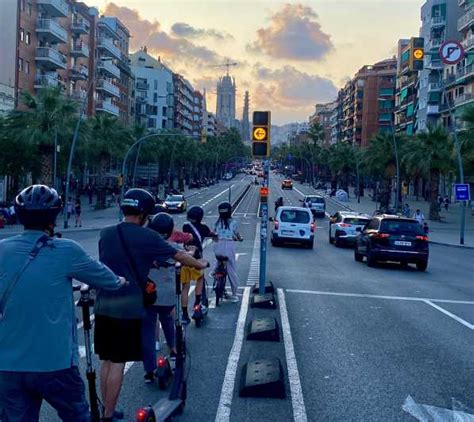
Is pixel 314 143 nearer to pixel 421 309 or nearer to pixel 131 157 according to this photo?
pixel 131 157

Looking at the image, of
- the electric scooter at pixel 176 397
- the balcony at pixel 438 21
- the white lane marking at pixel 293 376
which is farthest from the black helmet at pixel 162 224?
the balcony at pixel 438 21

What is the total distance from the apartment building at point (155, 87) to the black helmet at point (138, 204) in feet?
395

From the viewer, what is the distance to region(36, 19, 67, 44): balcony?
62.5m

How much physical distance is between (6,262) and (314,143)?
159 meters

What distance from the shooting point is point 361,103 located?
5463 inches

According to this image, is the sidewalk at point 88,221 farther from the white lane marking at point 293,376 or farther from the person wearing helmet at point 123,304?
the person wearing helmet at point 123,304

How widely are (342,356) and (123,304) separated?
418 centimetres

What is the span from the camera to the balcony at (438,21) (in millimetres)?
83500

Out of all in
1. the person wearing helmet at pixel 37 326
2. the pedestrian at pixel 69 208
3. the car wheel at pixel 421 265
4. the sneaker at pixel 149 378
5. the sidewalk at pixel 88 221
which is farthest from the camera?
the pedestrian at pixel 69 208

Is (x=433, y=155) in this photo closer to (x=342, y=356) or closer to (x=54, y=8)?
(x=54, y=8)

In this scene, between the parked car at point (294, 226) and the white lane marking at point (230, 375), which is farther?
the parked car at point (294, 226)

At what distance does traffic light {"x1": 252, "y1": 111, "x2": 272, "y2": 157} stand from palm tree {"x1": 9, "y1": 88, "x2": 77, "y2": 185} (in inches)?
1202

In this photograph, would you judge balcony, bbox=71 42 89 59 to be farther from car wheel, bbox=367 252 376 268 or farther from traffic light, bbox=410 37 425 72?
traffic light, bbox=410 37 425 72

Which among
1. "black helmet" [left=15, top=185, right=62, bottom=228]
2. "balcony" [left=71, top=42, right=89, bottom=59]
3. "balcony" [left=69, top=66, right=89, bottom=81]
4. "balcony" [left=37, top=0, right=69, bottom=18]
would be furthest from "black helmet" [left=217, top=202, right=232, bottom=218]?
"balcony" [left=71, top=42, right=89, bottom=59]
